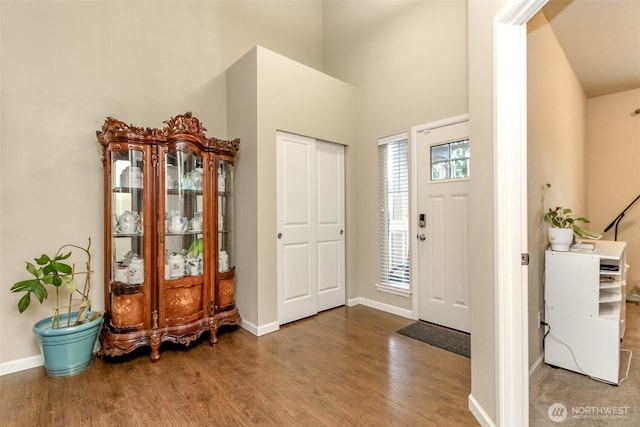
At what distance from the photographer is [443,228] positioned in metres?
3.12

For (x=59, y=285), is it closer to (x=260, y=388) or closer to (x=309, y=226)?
(x=260, y=388)

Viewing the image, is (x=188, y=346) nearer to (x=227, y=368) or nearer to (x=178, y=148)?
(x=227, y=368)

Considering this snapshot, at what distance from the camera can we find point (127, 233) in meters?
2.57

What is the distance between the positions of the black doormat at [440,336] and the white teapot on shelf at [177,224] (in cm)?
225

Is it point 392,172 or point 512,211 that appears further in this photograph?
point 392,172

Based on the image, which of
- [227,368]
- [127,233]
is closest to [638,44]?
[227,368]

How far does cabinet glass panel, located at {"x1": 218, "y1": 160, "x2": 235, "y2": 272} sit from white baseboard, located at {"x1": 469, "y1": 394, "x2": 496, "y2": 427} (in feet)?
7.38

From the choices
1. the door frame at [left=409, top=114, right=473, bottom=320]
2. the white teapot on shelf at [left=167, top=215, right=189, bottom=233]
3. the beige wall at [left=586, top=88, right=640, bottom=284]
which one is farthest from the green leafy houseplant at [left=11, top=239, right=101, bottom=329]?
the beige wall at [left=586, top=88, right=640, bottom=284]

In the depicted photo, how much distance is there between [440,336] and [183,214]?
261cm

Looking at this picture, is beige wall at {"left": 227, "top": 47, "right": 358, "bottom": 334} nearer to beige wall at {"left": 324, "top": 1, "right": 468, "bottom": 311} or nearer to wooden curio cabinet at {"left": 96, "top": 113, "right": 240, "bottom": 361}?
wooden curio cabinet at {"left": 96, "top": 113, "right": 240, "bottom": 361}

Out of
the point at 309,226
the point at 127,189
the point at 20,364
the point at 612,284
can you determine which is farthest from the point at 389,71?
the point at 20,364

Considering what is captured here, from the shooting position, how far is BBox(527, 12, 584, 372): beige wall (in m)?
2.23

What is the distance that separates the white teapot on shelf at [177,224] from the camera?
2.69m

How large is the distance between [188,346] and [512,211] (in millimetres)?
2667
